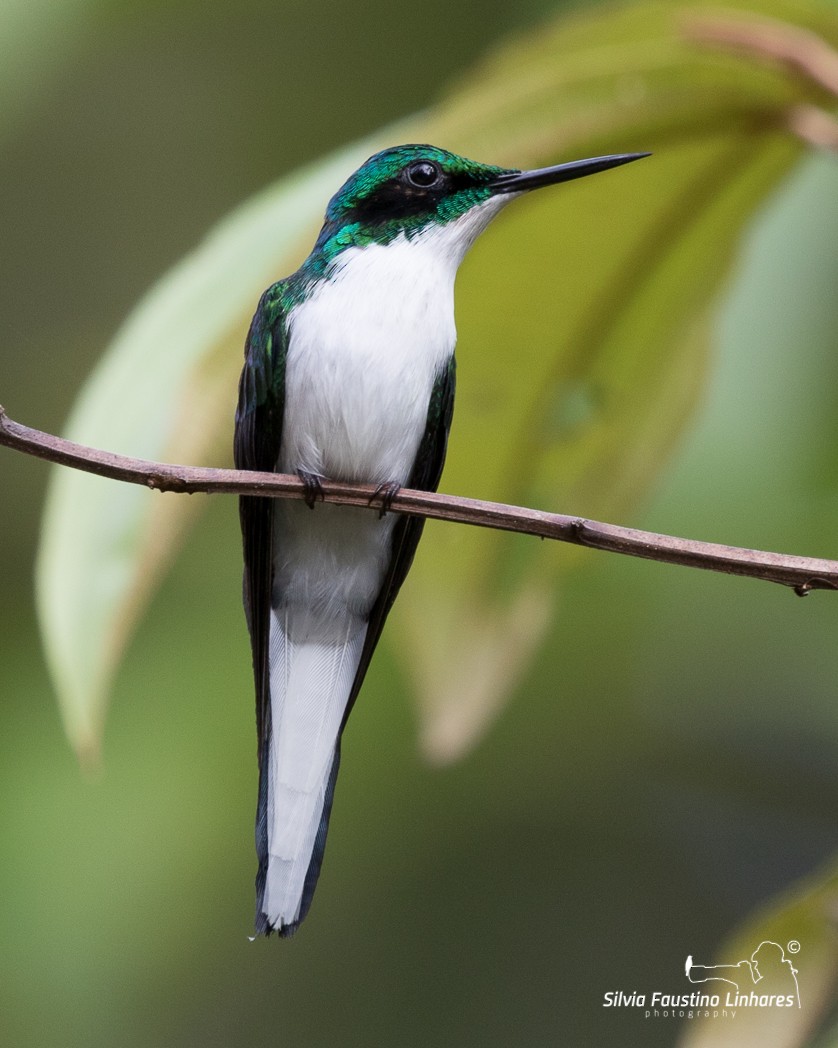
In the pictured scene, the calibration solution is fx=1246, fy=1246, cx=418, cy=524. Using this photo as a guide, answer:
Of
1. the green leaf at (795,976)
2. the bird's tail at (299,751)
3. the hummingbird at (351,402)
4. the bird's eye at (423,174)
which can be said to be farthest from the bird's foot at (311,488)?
the green leaf at (795,976)

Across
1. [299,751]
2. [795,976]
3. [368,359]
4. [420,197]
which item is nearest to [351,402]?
[368,359]

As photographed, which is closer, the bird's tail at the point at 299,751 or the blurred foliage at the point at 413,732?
the bird's tail at the point at 299,751

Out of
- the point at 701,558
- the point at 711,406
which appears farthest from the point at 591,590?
the point at 701,558

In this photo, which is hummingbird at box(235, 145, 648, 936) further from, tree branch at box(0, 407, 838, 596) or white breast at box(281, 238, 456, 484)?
tree branch at box(0, 407, 838, 596)

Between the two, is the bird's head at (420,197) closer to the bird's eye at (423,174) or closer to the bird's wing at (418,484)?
the bird's eye at (423,174)

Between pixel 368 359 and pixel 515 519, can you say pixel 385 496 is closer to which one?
pixel 515 519

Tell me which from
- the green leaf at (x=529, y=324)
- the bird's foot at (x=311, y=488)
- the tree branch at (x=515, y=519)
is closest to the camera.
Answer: the tree branch at (x=515, y=519)

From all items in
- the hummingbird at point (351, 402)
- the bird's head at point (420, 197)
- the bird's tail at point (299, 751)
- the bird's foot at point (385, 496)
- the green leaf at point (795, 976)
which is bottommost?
the green leaf at point (795, 976)

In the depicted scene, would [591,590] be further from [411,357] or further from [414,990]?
[411,357]
